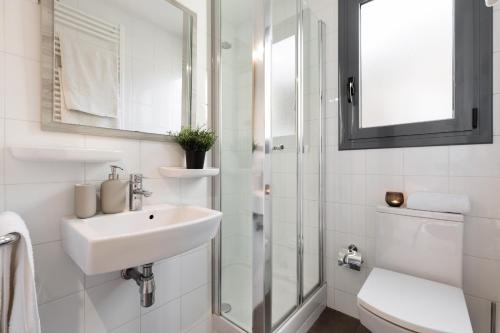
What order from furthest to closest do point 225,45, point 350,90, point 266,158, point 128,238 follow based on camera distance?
1. point 350,90
2. point 225,45
3. point 266,158
4. point 128,238

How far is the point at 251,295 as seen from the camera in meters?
1.14

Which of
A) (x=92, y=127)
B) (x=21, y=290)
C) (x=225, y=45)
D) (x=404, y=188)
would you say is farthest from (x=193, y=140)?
(x=404, y=188)

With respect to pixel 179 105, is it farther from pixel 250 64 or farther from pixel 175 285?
pixel 175 285

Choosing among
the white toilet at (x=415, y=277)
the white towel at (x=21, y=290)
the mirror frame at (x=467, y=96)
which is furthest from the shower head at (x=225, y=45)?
the white toilet at (x=415, y=277)

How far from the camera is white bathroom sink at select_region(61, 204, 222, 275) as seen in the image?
586 millimetres

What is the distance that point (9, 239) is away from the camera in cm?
51

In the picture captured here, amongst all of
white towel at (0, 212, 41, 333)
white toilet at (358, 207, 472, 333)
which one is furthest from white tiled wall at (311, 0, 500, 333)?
white towel at (0, 212, 41, 333)

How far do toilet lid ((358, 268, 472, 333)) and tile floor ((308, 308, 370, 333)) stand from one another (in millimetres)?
518

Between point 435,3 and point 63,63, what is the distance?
6.30ft

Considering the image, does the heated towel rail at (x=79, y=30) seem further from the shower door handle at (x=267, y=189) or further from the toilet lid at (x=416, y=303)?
the toilet lid at (x=416, y=303)

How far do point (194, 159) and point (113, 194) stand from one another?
371mm

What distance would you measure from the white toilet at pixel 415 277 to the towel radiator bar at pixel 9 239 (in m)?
1.20

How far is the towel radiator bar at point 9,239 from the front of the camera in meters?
0.50

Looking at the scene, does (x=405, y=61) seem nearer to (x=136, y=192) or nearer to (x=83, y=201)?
(x=136, y=192)
